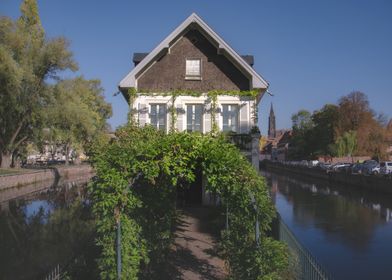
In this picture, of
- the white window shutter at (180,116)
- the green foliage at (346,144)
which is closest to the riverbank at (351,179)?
the green foliage at (346,144)

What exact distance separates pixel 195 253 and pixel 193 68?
1091 cm

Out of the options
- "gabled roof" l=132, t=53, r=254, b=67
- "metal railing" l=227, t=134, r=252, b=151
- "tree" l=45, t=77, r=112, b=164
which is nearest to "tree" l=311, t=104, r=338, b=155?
"tree" l=45, t=77, r=112, b=164

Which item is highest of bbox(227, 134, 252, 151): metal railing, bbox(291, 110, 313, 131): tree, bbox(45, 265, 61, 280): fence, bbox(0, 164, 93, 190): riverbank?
bbox(291, 110, 313, 131): tree

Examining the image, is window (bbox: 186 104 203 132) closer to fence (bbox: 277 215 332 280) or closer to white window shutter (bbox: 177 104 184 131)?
white window shutter (bbox: 177 104 184 131)

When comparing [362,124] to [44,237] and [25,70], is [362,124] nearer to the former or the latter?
[25,70]

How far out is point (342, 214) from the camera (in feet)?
97.9

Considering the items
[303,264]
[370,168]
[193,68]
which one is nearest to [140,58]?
[193,68]

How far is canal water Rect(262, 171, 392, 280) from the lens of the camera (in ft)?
55.7

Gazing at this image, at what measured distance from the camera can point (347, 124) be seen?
266 feet

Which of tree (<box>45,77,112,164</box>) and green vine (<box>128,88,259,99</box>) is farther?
tree (<box>45,77,112,164</box>)

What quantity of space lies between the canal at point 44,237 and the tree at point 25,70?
1026cm

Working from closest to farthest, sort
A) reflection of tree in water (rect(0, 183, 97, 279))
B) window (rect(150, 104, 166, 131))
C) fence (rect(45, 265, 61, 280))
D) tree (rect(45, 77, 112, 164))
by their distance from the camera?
fence (rect(45, 265, 61, 280))
reflection of tree in water (rect(0, 183, 97, 279))
window (rect(150, 104, 166, 131))
tree (rect(45, 77, 112, 164))

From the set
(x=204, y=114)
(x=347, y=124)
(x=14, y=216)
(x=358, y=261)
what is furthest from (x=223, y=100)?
(x=347, y=124)

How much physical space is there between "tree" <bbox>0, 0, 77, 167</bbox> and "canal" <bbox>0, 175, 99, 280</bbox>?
1026 cm
